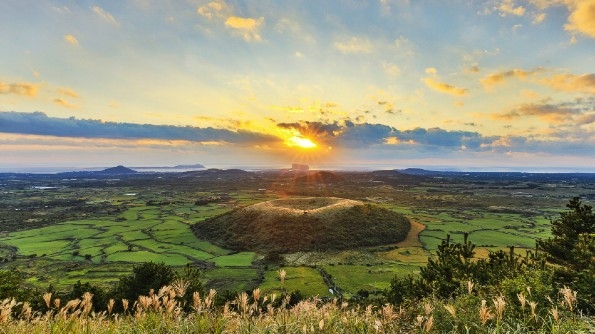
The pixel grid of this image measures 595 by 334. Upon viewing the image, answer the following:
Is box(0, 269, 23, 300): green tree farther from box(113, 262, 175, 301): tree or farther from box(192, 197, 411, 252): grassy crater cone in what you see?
box(192, 197, 411, 252): grassy crater cone

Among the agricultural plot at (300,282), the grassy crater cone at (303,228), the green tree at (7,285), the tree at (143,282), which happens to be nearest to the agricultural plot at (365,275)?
the agricultural plot at (300,282)

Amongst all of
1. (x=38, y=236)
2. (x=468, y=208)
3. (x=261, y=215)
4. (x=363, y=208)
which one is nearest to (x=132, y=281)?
(x=261, y=215)

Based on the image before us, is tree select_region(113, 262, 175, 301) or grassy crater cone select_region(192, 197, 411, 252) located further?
grassy crater cone select_region(192, 197, 411, 252)

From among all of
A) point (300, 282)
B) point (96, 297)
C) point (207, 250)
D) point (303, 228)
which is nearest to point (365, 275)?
point (300, 282)

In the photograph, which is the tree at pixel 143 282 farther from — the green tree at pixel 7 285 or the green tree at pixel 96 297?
the green tree at pixel 7 285

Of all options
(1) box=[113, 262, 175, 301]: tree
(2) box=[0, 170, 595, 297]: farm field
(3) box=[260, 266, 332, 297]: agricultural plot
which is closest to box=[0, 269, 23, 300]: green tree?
(1) box=[113, 262, 175, 301]: tree

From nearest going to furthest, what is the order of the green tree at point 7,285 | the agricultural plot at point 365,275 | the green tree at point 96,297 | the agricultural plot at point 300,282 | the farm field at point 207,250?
1. the green tree at point 7,285
2. the green tree at point 96,297
3. the agricultural plot at point 300,282
4. the agricultural plot at point 365,275
5. the farm field at point 207,250

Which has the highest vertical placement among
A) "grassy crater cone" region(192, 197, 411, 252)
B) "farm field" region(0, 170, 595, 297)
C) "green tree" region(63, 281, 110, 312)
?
"green tree" region(63, 281, 110, 312)

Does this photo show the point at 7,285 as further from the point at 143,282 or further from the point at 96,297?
the point at 143,282

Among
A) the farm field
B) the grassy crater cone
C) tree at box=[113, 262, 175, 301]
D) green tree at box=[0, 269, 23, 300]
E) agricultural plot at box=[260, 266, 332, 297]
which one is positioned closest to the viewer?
green tree at box=[0, 269, 23, 300]
